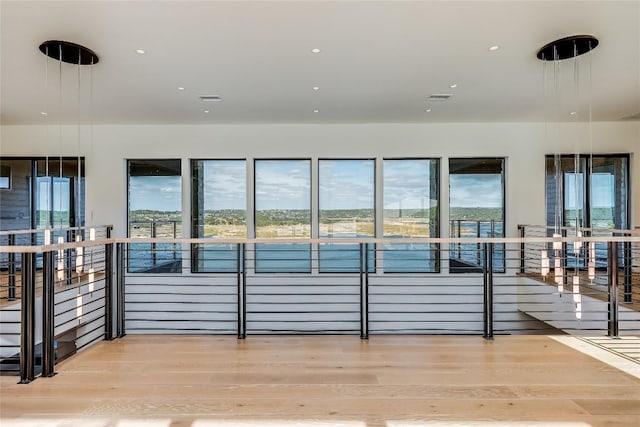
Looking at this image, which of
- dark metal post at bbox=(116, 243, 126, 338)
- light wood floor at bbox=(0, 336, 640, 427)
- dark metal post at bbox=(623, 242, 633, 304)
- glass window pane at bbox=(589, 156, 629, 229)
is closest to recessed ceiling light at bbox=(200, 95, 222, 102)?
dark metal post at bbox=(116, 243, 126, 338)

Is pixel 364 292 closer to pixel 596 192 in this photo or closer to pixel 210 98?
pixel 210 98

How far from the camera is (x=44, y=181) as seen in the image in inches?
254

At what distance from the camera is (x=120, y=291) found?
355 centimetres

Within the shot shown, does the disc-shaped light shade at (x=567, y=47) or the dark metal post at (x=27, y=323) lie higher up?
the disc-shaped light shade at (x=567, y=47)

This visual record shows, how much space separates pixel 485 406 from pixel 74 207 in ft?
22.3

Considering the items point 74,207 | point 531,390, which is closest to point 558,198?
point 531,390

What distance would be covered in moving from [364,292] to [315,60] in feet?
7.53

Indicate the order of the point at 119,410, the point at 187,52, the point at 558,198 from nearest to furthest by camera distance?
the point at 119,410 → the point at 187,52 → the point at 558,198

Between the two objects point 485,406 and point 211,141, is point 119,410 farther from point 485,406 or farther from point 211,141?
point 211,141

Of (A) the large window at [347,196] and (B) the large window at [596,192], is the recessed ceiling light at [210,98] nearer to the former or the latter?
(A) the large window at [347,196]

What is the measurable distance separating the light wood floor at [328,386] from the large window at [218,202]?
314 cm

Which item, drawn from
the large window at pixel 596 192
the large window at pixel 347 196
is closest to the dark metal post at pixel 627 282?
the large window at pixel 596 192

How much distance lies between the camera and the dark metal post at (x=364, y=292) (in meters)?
3.39

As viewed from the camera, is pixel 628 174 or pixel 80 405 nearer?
pixel 80 405
